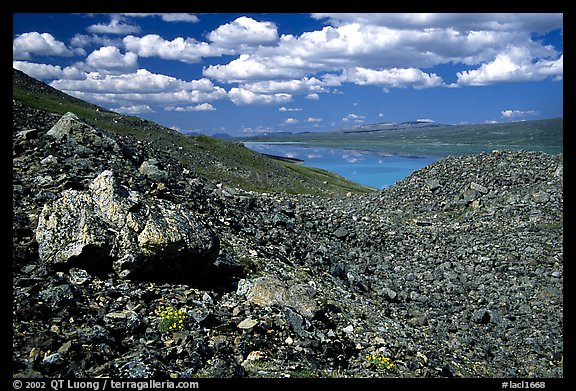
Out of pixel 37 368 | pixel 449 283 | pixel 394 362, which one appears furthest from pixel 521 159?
pixel 37 368

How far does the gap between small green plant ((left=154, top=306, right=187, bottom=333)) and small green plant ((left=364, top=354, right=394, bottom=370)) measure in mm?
4652

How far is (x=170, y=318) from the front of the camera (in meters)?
9.51

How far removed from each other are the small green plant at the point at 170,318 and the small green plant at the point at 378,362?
4.65m

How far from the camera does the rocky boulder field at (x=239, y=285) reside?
28.8ft

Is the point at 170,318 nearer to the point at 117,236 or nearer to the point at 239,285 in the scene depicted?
the point at 117,236

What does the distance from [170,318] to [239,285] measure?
297 cm

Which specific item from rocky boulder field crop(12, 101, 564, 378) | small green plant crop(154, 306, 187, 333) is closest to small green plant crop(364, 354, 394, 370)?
rocky boulder field crop(12, 101, 564, 378)

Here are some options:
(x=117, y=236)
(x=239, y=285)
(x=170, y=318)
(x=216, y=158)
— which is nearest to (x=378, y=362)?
(x=239, y=285)

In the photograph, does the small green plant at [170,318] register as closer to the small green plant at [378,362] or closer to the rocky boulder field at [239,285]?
the rocky boulder field at [239,285]

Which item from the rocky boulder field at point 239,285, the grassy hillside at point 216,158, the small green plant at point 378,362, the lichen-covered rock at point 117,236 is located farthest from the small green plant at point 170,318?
the grassy hillside at point 216,158
